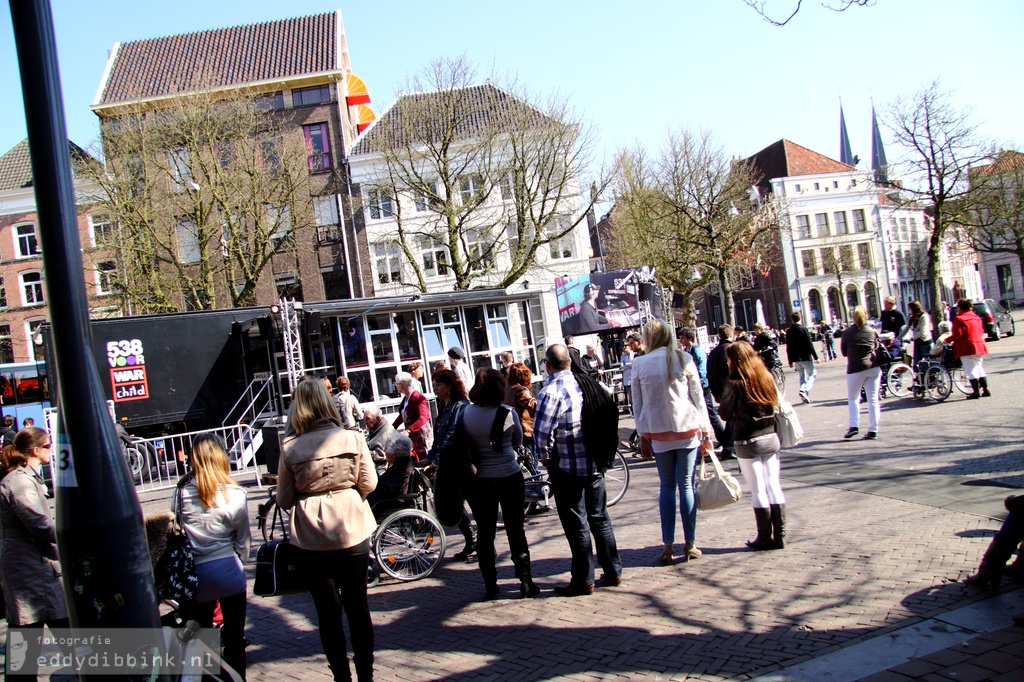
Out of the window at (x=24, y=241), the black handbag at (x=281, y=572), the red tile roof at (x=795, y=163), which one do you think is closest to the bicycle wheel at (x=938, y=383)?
the black handbag at (x=281, y=572)

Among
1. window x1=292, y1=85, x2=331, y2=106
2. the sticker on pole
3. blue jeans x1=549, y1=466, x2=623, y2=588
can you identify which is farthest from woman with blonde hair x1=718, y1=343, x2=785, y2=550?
window x1=292, y1=85, x2=331, y2=106

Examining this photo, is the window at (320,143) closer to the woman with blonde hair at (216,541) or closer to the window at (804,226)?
the woman with blonde hair at (216,541)

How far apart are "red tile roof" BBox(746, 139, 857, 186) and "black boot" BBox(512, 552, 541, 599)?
61664 mm

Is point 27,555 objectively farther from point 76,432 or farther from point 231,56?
point 231,56

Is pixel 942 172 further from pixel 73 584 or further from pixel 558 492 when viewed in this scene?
pixel 73 584

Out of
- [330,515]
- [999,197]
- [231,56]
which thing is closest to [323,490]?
[330,515]

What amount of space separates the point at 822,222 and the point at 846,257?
4131 mm

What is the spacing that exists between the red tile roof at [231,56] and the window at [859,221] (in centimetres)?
4441

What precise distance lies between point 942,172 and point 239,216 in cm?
2544

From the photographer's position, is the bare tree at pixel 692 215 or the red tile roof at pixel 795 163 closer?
the bare tree at pixel 692 215

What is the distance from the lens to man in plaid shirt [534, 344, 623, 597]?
17.6 ft

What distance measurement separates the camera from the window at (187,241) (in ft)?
86.9

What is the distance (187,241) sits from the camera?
30672mm

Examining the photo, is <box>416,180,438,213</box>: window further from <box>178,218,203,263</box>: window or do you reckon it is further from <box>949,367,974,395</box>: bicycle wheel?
<box>949,367,974,395</box>: bicycle wheel
